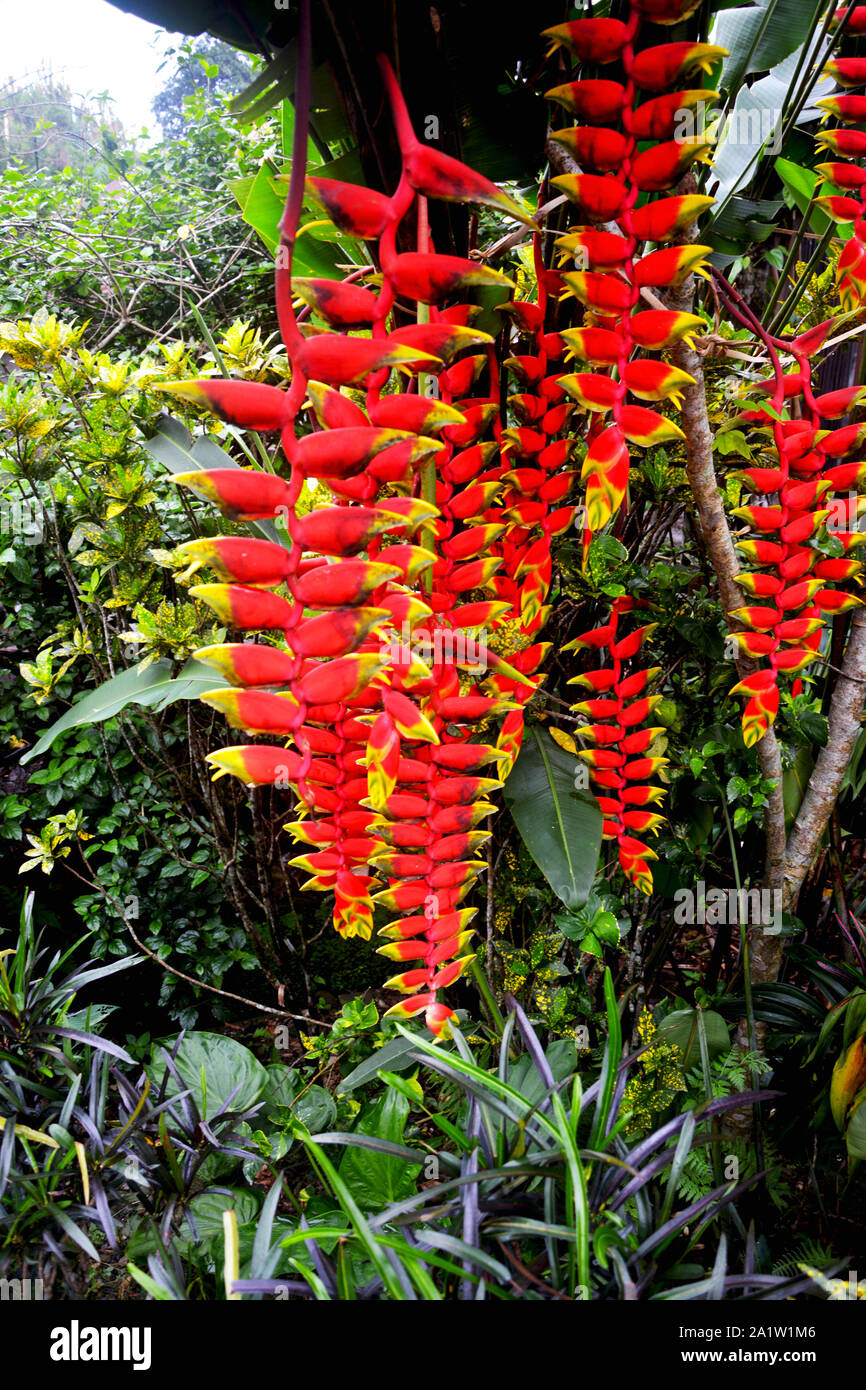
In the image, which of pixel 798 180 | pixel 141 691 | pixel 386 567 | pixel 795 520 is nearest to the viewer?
pixel 386 567

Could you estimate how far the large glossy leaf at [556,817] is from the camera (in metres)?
0.86

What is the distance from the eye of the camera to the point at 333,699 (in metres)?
0.41

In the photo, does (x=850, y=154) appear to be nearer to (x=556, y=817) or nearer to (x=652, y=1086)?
(x=556, y=817)

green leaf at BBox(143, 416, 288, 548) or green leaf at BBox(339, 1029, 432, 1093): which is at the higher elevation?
green leaf at BBox(143, 416, 288, 548)

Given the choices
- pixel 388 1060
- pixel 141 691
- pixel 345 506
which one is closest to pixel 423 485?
pixel 345 506

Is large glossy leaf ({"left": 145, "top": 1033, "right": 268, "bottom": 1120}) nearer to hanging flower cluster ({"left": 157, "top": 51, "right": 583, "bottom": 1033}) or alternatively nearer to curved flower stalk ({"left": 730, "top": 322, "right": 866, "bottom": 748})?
hanging flower cluster ({"left": 157, "top": 51, "right": 583, "bottom": 1033})

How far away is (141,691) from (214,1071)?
60 centimetres

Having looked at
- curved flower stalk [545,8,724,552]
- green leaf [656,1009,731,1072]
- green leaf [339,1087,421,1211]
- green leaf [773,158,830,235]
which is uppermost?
green leaf [773,158,830,235]

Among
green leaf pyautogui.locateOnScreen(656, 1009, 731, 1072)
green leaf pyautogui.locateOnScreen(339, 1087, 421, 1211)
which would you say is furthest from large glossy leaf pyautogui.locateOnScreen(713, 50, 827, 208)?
green leaf pyautogui.locateOnScreen(339, 1087, 421, 1211)

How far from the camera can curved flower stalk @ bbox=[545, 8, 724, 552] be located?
1.51 ft

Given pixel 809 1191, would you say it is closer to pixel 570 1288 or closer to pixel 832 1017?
pixel 832 1017

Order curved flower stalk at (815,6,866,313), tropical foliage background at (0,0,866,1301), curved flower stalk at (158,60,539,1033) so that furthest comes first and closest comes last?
tropical foliage background at (0,0,866,1301) < curved flower stalk at (815,6,866,313) < curved flower stalk at (158,60,539,1033)

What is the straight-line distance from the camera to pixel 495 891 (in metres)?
1.21
